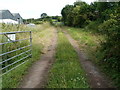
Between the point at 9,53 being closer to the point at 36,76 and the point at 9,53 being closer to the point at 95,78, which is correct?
the point at 36,76

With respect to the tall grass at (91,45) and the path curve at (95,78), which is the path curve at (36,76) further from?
the tall grass at (91,45)

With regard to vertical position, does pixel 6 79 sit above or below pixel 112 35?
below

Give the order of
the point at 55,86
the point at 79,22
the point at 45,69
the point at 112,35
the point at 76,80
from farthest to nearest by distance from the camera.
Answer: the point at 79,22
the point at 112,35
the point at 45,69
the point at 76,80
the point at 55,86

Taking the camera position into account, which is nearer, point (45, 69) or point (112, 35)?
point (45, 69)

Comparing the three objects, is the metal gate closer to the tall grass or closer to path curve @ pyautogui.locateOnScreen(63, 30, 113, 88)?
path curve @ pyautogui.locateOnScreen(63, 30, 113, 88)

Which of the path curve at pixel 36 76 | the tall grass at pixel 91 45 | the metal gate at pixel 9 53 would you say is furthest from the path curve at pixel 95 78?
the metal gate at pixel 9 53

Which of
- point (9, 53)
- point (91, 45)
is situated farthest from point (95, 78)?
point (91, 45)

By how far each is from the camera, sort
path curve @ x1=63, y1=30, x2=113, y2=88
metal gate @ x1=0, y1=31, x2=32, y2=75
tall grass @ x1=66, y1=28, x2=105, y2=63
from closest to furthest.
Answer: path curve @ x1=63, y1=30, x2=113, y2=88, metal gate @ x1=0, y1=31, x2=32, y2=75, tall grass @ x1=66, y1=28, x2=105, y2=63

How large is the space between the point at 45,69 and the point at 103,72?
7.41ft

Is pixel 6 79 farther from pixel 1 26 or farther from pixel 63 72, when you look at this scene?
pixel 1 26

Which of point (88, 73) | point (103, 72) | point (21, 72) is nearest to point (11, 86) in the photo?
point (21, 72)

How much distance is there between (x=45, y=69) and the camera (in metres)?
6.19

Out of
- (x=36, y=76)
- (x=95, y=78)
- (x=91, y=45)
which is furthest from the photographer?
(x=91, y=45)

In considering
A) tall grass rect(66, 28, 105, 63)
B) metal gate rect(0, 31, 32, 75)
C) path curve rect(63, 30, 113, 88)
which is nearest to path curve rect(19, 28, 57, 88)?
metal gate rect(0, 31, 32, 75)
